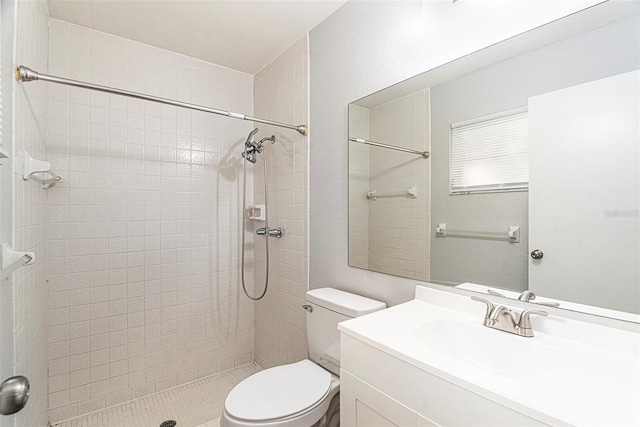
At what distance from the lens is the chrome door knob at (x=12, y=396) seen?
59 centimetres

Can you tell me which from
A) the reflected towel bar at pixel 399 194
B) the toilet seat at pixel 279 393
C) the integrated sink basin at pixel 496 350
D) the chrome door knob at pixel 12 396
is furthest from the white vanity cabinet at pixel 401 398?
the chrome door knob at pixel 12 396

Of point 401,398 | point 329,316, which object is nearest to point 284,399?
point 329,316

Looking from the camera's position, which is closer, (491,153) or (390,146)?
(491,153)

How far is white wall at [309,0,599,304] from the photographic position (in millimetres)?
1082

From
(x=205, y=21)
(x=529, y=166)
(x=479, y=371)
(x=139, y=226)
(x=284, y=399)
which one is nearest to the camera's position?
(x=479, y=371)

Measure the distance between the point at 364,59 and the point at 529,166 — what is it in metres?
0.96

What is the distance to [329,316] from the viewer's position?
58.4 inches

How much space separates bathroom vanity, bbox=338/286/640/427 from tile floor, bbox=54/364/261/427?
4.25 feet

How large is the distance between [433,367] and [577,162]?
733 millimetres

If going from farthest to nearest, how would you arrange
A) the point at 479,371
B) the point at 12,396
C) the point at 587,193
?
1. the point at 587,193
2. the point at 479,371
3. the point at 12,396

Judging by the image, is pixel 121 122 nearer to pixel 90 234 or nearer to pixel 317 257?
pixel 90 234

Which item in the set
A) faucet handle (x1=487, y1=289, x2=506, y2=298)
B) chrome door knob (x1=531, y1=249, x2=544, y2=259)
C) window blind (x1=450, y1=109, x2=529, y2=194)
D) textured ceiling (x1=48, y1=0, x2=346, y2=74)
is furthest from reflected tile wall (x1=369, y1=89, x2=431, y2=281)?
textured ceiling (x1=48, y1=0, x2=346, y2=74)

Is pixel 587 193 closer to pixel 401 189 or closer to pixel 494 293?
pixel 494 293

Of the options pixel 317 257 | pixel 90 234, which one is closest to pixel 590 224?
pixel 317 257
